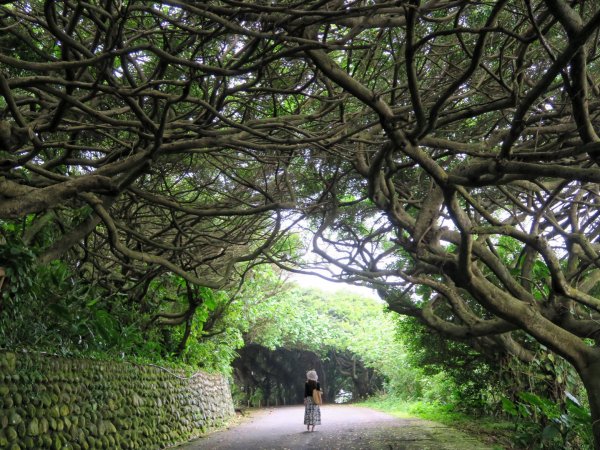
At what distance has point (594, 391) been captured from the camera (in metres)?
6.45

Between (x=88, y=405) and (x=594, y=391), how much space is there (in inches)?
242

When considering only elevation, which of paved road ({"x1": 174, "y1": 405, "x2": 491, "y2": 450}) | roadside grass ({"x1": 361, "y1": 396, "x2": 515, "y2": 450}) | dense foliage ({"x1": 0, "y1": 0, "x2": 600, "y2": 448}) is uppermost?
dense foliage ({"x1": 0, "y1": 0, "x2": 600, "y2": 448})

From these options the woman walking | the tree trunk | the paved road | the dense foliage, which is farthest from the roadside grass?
the woman walking

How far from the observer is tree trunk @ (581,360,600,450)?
638cm

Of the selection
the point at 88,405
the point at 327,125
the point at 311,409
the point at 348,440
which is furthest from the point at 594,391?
the point at 311,409

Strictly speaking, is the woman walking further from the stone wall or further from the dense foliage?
the dense foliage

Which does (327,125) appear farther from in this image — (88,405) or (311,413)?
(311,413)

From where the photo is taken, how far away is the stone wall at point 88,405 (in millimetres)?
5441

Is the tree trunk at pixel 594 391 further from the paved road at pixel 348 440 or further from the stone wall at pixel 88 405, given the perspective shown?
the stone wall at pixel 88 405

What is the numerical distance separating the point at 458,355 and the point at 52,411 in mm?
9391

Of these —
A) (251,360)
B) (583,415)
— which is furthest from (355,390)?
(583,415)

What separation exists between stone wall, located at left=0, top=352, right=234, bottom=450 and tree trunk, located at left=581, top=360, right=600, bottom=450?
599 cm

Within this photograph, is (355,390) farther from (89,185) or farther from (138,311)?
(89,185)

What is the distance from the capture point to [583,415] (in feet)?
23.2
